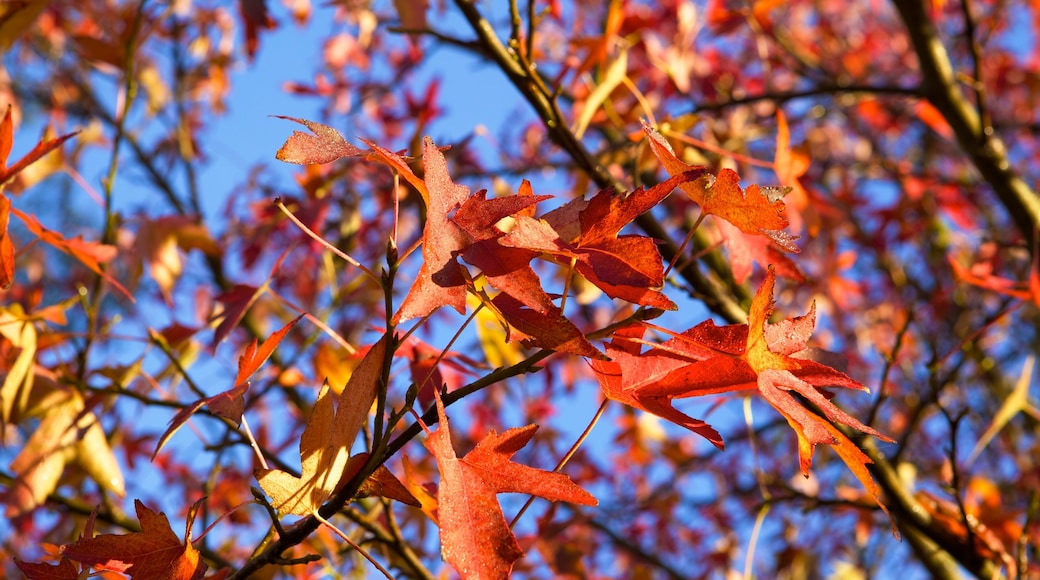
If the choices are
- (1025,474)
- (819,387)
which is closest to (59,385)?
(819,387)

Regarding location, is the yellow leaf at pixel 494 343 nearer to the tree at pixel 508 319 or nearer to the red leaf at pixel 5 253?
the tree at pixel 508 319

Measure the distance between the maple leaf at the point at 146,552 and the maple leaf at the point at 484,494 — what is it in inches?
7.6

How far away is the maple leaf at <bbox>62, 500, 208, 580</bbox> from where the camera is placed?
0.60m

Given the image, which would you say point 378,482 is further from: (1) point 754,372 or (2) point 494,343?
(2) point 494,343

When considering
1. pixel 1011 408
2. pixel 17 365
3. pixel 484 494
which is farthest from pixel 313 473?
pixel 1011 408

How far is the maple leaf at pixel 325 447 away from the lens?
22.8 inches

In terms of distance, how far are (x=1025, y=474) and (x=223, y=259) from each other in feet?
8.74

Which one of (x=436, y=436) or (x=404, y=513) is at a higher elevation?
(x=404, y=513)

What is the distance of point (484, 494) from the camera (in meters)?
0.56

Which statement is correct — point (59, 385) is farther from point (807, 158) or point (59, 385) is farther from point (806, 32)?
point (806, 32)

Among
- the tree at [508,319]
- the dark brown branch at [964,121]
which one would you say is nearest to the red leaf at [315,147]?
the tree at [508,319]

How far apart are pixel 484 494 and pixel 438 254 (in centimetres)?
16

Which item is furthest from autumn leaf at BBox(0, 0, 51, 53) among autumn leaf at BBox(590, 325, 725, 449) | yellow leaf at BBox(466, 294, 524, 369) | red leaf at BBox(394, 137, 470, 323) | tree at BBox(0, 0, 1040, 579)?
autumn leaf at BBox(590, 325, 725, 449)

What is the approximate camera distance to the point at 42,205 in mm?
7191
